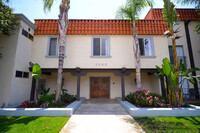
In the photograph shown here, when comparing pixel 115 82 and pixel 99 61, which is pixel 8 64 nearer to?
pixel 99 61

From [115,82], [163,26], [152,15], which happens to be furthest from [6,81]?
[152,15]

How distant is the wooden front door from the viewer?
11.0 metres

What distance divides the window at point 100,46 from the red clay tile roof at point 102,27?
561 millimetres

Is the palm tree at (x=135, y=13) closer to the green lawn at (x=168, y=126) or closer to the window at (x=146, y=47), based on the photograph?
the window at (x=146, y=47)

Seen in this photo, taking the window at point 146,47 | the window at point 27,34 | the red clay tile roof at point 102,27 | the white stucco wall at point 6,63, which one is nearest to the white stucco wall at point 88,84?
the window at point 146,47

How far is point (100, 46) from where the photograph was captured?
933 cm

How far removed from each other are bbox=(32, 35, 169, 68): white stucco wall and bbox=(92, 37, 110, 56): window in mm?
388

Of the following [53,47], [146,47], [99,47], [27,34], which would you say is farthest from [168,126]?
[27,34]

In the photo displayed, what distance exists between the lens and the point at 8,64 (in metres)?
7.14

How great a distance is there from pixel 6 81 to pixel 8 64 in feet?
3.98

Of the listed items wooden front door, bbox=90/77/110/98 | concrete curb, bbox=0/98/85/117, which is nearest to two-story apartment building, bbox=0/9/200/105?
wooden front door, bbox=90/77/110/98

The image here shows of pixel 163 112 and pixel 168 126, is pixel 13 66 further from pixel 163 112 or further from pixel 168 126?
pixel 163 112

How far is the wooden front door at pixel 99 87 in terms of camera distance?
11.0 metres

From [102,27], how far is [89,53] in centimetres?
277
